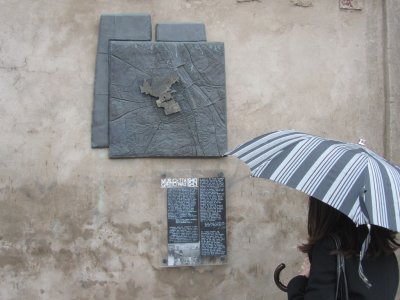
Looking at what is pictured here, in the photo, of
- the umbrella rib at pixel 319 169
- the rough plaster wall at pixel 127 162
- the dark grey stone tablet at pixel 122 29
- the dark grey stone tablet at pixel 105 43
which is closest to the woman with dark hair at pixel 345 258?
the umbrella rib at pixel 319 169

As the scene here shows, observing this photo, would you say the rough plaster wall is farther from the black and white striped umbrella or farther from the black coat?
the black coat

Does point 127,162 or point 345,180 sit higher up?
point 127,162

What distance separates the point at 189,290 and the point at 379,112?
7.48 ft

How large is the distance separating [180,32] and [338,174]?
2615 mm

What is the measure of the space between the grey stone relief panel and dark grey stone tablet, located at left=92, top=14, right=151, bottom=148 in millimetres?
61

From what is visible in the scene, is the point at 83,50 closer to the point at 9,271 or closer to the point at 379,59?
the point at 9,271

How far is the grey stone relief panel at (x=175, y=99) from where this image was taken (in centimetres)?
450

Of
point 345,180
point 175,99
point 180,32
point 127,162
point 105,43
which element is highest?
point 180,32

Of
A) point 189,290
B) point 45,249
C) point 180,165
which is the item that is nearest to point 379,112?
point 180,165

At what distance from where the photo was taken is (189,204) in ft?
15.0

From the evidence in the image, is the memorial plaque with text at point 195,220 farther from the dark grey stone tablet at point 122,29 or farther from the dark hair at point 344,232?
the dark hair at point 344,232

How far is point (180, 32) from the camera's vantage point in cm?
463

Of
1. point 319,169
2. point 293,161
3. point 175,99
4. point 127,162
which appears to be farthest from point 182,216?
point 319,169

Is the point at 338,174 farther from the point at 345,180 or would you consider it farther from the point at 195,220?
the point at 195,220
